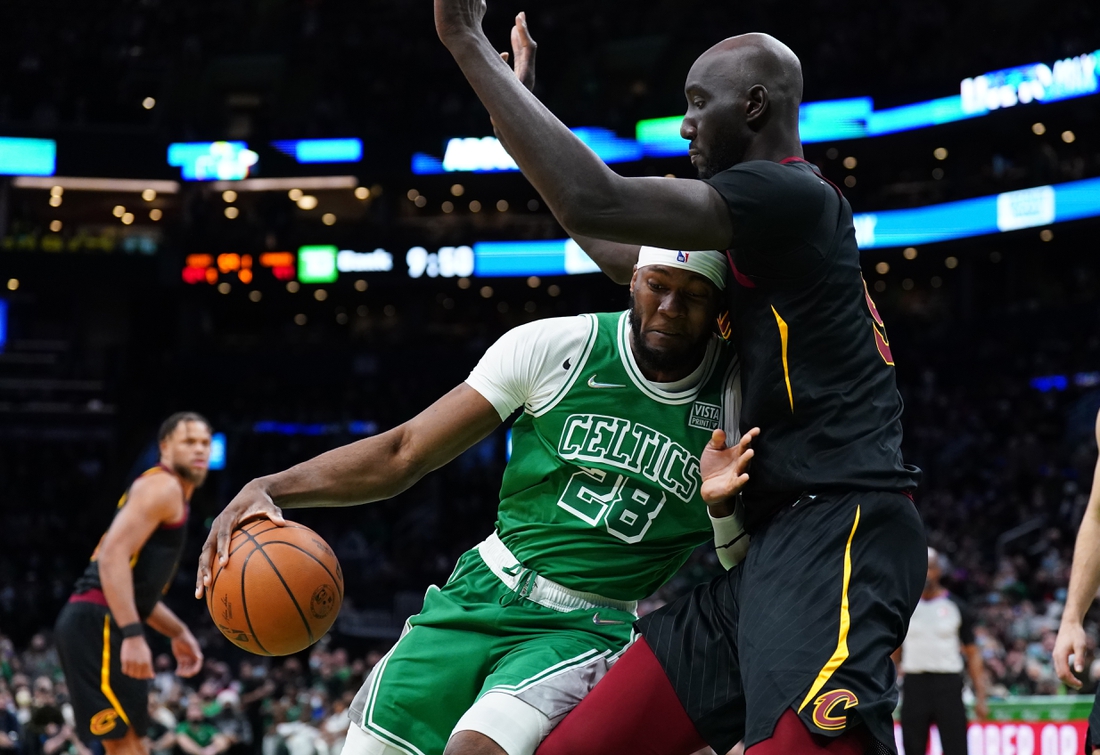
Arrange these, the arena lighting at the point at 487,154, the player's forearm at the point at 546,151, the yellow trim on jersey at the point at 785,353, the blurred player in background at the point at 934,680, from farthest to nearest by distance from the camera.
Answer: the arena lighting at the point at 487,154 < the blurred player in background at the point at 934,680 < the yellow trim on jersey at the point at 785,353 < the player's forearm at the point at 546,151

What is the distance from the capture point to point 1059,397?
2364 cm

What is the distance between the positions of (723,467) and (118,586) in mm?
4565

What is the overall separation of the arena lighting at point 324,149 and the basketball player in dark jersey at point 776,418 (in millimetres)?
28766

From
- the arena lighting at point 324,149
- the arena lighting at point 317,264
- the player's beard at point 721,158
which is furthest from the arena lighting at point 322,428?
the player's beard at point 721,158

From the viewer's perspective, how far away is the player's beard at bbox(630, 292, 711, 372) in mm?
3600

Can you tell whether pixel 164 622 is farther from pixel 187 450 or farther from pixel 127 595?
pixel 187 450

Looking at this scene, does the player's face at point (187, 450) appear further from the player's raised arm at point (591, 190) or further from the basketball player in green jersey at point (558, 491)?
the player's raised arm at point (591, 190)

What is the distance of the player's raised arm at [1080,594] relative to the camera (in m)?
4.20

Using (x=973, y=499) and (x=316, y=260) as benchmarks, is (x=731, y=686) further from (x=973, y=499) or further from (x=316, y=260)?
(x=316, y=260)

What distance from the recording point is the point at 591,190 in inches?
103

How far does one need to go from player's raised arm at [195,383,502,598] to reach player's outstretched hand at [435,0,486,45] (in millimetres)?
1168

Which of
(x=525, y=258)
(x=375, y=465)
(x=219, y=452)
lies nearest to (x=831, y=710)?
(x=375, y=465)

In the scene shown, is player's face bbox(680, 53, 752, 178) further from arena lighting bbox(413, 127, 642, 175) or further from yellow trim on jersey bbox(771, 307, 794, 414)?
arena lighting bbox(413, 127, 642, 175)

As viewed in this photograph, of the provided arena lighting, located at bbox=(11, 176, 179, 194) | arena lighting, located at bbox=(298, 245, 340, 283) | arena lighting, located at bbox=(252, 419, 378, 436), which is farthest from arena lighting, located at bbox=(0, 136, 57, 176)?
arena lighting, located at bbox=(252, 419, 378, 436)
